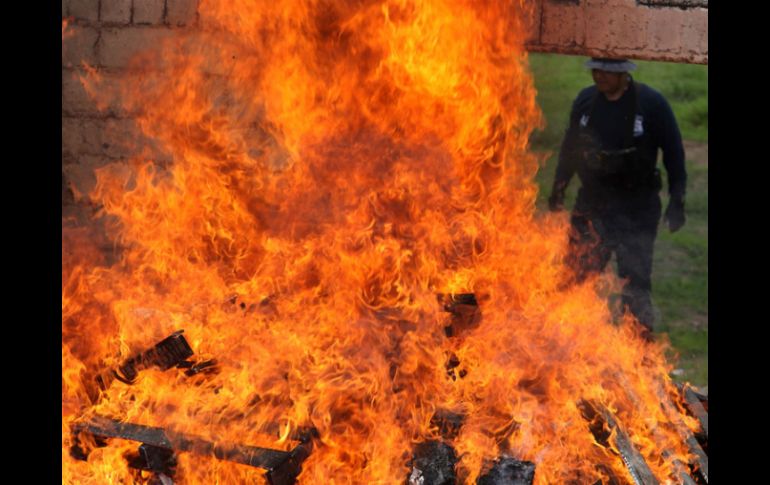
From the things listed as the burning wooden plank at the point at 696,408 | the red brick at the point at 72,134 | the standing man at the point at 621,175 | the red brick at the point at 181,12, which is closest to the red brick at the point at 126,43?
the red brick at the point at 181,12

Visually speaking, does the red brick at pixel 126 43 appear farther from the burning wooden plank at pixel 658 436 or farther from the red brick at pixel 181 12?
the burning wooden plank at pixel 658 436

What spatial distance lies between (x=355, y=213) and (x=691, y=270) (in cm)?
472

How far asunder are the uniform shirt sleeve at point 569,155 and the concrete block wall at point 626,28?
1.14 m

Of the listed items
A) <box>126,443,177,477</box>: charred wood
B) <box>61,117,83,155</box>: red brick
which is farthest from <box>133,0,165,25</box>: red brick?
<box>126,443,177,477</box>: charred wood

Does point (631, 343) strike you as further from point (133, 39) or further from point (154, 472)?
point (133, 39)

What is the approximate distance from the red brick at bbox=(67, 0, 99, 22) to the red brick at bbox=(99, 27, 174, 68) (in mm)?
148

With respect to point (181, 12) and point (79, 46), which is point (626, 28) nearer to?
point (181, 12)

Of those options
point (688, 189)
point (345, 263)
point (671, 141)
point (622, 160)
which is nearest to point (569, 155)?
point (622, 160)

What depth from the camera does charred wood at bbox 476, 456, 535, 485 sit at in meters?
2.98

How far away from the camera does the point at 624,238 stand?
6.17m

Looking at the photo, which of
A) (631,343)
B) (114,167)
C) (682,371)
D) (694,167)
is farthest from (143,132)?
(694,167)

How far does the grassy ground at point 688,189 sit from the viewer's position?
6.63 meters

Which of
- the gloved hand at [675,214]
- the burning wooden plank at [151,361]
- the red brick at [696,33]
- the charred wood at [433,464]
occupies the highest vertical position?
the red brick at [696,33]

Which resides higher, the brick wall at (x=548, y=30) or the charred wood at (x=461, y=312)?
the brick wall at (x=548, y=30)
